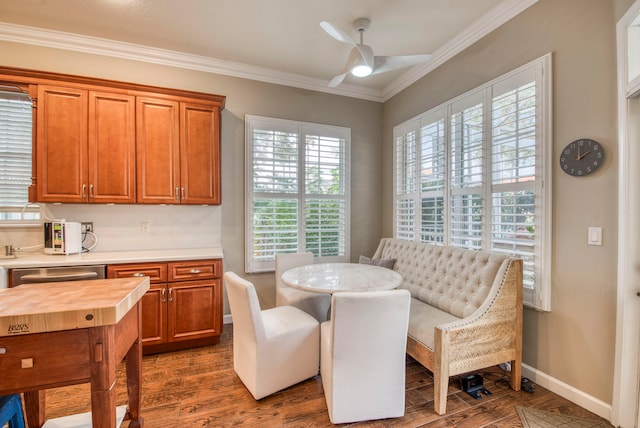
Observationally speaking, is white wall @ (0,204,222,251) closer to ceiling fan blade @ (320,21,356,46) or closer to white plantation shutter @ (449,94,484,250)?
ceiling fan blade @ (320,21,356,46)

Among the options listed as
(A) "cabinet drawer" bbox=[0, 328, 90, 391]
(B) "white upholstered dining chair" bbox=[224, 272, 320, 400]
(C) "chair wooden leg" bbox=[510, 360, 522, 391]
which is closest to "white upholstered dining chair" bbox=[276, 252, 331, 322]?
(B) "white upholstered dining chair" bbox=[224, 272, 320, 400]

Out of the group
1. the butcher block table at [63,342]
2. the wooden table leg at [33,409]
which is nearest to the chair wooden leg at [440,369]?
the butcher block table at [63,342]

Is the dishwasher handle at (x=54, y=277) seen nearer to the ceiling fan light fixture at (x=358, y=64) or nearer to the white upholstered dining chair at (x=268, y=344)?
the white upholstered dining chair at (x=268, y=344)

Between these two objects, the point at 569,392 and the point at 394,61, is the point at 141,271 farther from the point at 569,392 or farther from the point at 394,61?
the point at 569,392

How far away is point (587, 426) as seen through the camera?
5.91ft

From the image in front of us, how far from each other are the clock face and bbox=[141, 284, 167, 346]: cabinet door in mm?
3369

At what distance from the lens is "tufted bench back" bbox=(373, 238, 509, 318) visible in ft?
Result: 7.43

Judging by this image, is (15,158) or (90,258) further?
(15,158)

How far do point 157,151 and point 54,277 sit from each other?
1.36 m

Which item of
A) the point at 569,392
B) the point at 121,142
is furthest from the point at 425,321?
the point at 121,142

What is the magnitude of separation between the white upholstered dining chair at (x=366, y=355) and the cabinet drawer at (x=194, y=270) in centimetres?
150

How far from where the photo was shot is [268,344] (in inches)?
79.3

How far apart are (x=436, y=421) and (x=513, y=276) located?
1121 millimetres

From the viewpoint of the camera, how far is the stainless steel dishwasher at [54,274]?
90.0 inches
